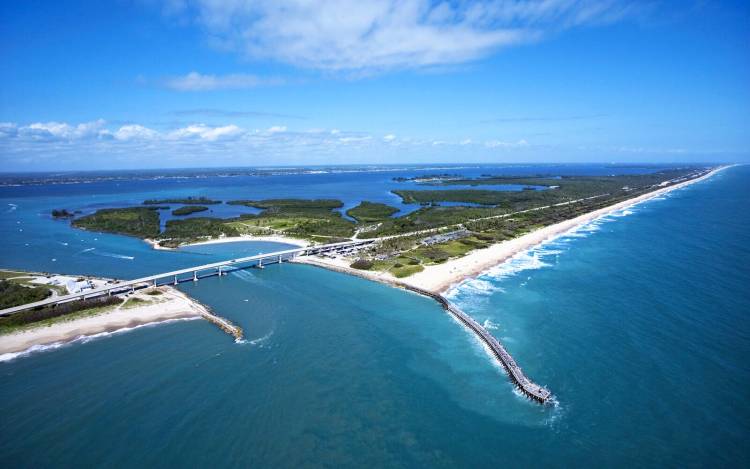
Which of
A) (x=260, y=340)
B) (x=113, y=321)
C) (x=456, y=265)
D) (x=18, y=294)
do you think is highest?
(x=18, y=294)

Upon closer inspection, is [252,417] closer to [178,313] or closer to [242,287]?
[178,313]

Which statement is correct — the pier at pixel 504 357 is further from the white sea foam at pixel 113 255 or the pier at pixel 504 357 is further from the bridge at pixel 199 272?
the white sea foam at pixel 113 255

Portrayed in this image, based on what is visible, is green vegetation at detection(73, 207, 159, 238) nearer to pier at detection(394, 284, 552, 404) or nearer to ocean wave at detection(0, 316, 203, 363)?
ocean wave at detection(0, 316, 203, 363)

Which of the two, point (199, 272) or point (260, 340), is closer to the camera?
point (260, 340)

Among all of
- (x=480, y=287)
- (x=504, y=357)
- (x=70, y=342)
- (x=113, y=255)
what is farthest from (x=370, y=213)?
(x=504, y=357)

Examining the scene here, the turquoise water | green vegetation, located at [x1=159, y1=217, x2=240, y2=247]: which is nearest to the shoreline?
green vegetation, located at [x1=159, y1=217, x2=240, y2=247]

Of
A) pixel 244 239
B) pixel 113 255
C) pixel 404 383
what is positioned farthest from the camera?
pixel 244 239

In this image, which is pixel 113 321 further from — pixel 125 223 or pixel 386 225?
pixel 125 223
